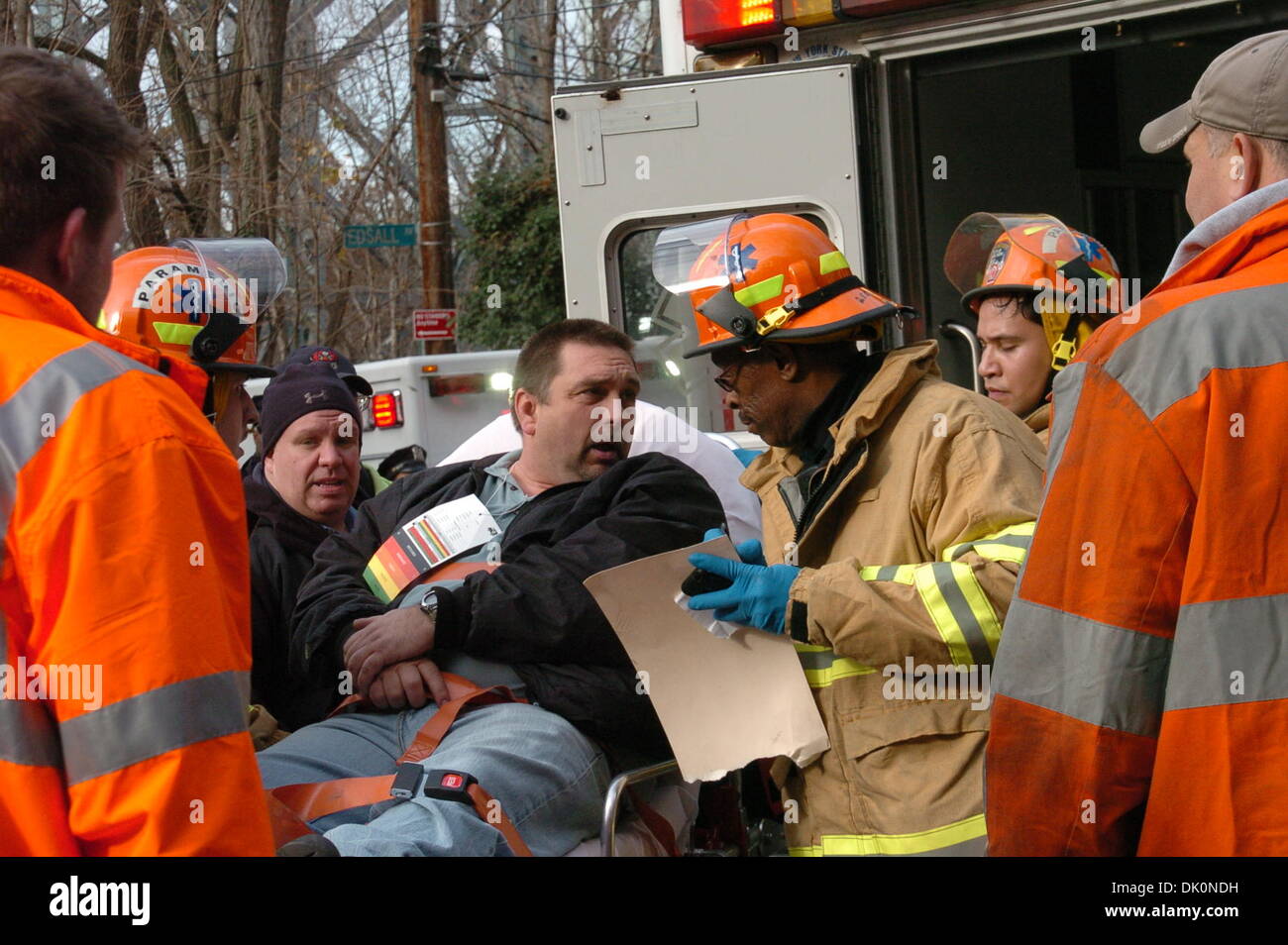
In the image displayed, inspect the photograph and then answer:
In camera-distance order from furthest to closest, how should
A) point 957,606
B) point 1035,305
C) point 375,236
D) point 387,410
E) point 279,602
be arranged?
point 375,236, point 387,410, point 279,602, point 1035,305, point 957,606

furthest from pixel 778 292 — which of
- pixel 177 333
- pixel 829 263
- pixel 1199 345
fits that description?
pixel 177 333

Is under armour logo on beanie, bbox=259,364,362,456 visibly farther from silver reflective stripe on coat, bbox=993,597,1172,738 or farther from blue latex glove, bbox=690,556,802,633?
silver reflective stripe on coat, bbox=993,597,1172,738

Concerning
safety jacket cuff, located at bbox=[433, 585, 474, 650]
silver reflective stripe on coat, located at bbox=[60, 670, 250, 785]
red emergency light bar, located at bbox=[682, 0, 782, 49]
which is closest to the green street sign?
red emergency light bar, located at bbox=[682, 0, 782, 49]

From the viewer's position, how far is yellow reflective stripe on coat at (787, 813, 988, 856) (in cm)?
287

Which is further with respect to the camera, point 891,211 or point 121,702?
point 891,211

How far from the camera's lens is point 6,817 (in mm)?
1652

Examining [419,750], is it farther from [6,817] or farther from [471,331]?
[471,331]

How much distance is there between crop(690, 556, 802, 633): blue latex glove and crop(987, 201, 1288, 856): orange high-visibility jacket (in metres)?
0.89

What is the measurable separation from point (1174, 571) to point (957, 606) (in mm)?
873

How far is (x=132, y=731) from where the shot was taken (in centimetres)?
164

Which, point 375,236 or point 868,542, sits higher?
point 375,236

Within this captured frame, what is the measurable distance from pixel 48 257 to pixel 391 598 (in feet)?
7.08

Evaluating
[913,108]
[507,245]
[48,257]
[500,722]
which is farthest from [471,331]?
[48,257]
